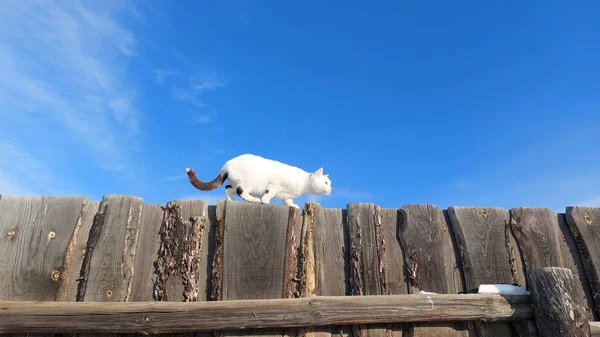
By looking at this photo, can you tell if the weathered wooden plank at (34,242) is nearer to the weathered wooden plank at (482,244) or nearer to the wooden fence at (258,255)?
the wooden fence at (258,255)

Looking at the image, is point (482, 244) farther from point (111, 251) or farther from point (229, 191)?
point (229, 191)

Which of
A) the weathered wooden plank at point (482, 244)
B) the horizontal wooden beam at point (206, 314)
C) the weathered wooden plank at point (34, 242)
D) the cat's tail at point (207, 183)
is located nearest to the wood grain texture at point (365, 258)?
the horizontal wooden beam at point (206, 314)

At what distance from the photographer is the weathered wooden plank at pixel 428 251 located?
11.2ft

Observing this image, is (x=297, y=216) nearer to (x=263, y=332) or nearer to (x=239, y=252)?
(x=239, y=252)

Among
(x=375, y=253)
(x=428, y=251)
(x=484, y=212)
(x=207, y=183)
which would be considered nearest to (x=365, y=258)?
(x=375, y=253)

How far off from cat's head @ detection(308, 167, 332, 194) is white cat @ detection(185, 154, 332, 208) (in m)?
0.12

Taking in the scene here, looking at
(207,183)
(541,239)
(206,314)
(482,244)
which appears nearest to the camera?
(206,314)

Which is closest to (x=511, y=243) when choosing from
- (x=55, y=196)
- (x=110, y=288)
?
(x=110, y=288)

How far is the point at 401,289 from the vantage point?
3385 mm

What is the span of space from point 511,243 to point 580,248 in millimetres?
714

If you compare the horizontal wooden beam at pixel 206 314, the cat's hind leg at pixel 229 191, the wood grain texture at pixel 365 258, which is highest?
the cat's hind leg at pixel 229 191

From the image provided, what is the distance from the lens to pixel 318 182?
7.22m

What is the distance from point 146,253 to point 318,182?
169 inches

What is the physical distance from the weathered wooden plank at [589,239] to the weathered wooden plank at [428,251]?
1.26m
